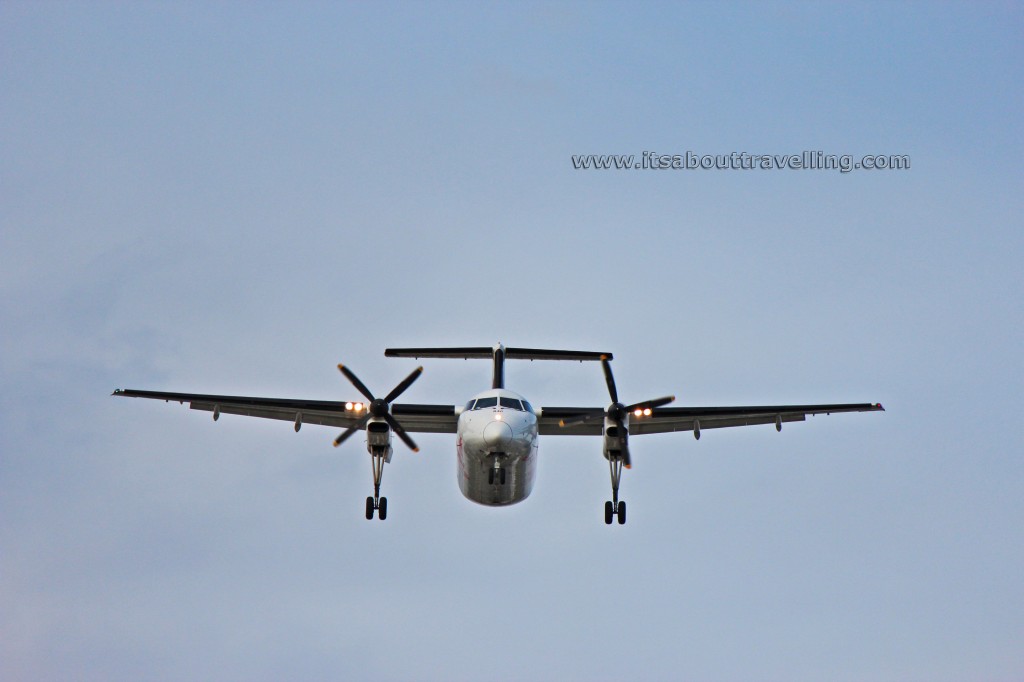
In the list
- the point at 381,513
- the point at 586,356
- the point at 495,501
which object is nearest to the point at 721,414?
the point at 586,356

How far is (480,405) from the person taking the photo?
3278 centimetres

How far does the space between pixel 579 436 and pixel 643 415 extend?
163 inches

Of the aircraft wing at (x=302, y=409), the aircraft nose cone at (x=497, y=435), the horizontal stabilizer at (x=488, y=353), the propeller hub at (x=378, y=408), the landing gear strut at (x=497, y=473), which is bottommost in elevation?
the landing gear strut at (x=497, y=473)

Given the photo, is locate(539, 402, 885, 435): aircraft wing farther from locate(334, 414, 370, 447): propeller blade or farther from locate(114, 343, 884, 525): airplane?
locate(334, 414, 370, 447): propeller blade

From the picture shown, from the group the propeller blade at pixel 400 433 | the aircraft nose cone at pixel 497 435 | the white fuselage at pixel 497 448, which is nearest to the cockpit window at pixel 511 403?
the white fuselage at pixel 497 448

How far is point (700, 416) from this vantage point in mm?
36688

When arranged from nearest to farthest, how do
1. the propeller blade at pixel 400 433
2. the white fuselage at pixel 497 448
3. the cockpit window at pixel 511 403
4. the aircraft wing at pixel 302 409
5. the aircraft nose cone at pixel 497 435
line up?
the aircraft nose cone at pixel 497 435 → the white fuselage at pixel 497 448 → the cockpit window at pixel 511 403 → the propeller blade at pixel 400 433 → the aircraft wing at pixel 302 409

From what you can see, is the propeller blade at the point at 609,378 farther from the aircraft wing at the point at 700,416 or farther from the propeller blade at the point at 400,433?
the propeller blade at the point at 400,433

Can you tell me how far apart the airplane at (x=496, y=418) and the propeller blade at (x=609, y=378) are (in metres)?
0.03

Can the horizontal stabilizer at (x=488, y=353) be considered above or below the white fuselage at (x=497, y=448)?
above

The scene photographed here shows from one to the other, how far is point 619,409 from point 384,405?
21.4 ft

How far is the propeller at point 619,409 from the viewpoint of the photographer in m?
34.5

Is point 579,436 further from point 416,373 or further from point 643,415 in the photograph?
point 416,373

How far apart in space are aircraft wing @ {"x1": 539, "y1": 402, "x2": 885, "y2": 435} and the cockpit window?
3.46m
